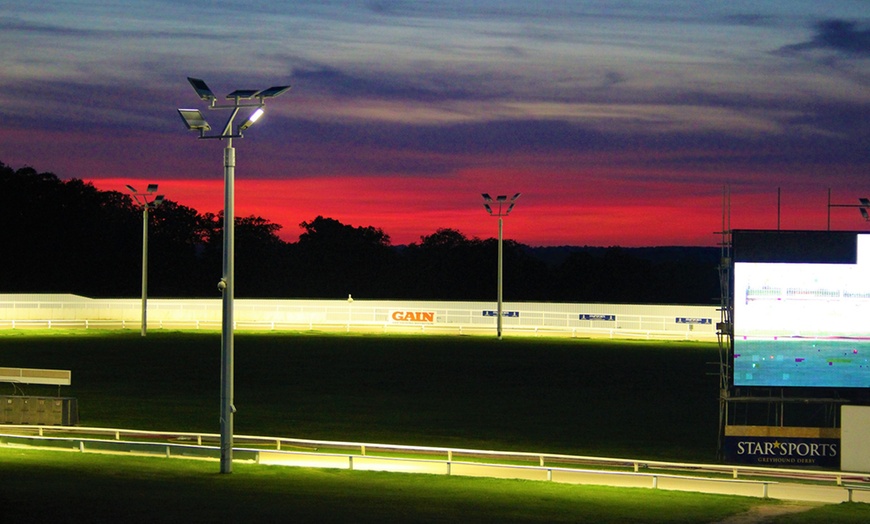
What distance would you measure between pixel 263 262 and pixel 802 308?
89.6 m

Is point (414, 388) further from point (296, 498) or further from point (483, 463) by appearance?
point (296, 498)

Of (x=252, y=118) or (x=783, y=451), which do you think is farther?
(x=783, y=451)

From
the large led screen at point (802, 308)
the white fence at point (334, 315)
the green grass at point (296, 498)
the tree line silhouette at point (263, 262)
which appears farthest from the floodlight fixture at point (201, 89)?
the tree line silhouette at point (263, 262)

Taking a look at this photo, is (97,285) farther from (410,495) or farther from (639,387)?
(410,495)

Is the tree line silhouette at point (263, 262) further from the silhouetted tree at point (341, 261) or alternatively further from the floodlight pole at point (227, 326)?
the floodlight pole at point (227, 326)

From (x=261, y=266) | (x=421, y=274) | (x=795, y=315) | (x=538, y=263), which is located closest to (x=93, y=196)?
(x=261, y=266)

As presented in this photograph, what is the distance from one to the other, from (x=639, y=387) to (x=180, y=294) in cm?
6662

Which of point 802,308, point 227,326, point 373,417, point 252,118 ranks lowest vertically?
point 373,417

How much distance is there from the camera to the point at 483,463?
61.2 feet

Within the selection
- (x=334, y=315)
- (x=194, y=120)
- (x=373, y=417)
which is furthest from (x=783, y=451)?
(x=334, y=315)

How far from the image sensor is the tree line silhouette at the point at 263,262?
324ft

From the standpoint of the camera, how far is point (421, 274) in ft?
366

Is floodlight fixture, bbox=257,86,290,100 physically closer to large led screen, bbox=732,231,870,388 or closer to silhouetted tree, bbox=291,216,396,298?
large led screen, bbox=732,231,870,388

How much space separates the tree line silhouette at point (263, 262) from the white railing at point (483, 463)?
242ft
